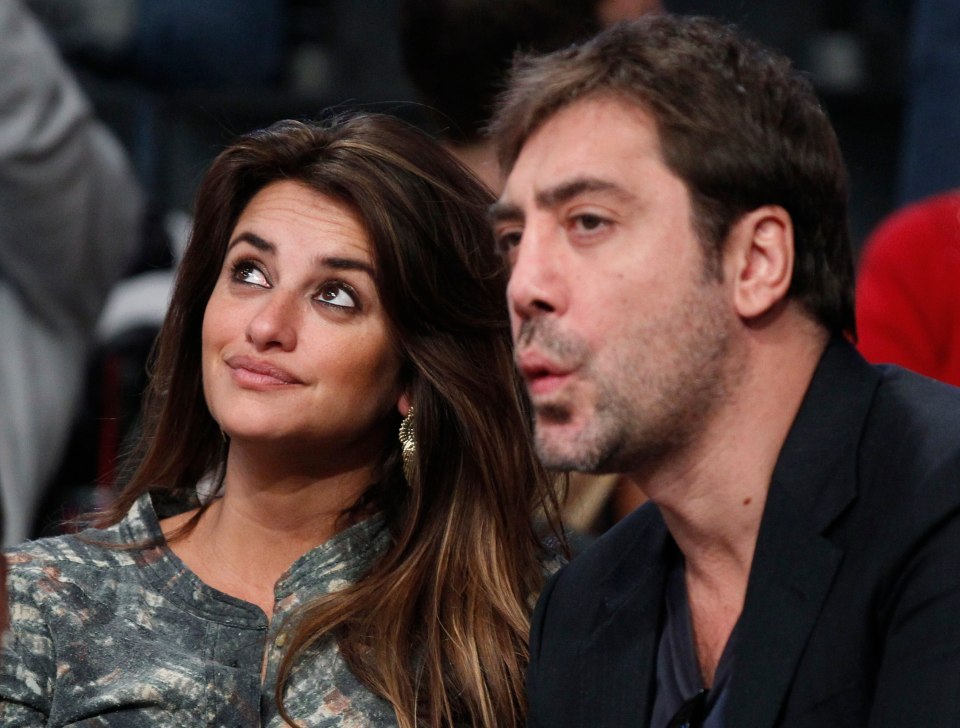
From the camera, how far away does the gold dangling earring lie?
9.59 feet

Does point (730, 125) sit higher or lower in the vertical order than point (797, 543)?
higher

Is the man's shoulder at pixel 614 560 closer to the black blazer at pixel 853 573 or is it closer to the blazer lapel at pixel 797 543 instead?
the black blazer at pixel 853 573

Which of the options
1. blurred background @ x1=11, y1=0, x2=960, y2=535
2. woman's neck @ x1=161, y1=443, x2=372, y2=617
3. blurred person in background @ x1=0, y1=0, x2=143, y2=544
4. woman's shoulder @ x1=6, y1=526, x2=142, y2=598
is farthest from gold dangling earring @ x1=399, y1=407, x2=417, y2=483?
blurred background @ x1=11, y1=0, x2=960, y2=535

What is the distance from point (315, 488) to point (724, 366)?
36.4 inches

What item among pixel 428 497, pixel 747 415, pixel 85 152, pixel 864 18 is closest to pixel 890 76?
pixel 864 18

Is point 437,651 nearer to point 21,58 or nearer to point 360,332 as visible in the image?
point 360,332

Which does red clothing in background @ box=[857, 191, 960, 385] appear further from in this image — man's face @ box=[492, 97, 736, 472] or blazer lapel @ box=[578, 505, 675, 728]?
man's face @ box=[492, 97, 736, 472]

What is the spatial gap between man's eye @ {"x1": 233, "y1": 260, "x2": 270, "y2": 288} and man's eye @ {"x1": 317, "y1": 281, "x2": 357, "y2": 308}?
0.10 m

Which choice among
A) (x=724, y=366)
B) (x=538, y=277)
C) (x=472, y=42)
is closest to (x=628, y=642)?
(x=724, y=366)

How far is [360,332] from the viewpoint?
2.79 meters

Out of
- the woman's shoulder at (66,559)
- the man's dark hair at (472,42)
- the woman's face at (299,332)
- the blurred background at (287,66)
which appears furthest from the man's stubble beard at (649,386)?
the blurred background at (287,66)

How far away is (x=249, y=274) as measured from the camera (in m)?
2.85

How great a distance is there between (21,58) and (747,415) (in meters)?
2.94

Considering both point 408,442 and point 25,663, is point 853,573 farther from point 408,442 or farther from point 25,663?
point 25,663
